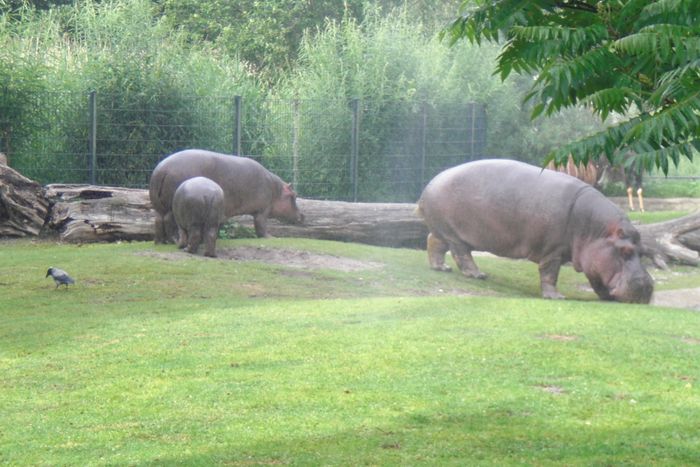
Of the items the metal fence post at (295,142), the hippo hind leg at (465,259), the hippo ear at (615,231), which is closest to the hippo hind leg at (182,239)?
the hippo hind leg at (465,259)

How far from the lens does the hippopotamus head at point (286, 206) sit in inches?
756

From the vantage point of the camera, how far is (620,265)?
14391 mm

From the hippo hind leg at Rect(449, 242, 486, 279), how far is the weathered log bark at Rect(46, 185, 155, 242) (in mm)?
5353

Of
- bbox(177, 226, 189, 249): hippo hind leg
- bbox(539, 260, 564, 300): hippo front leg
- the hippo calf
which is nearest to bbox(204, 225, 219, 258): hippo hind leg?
the hippo calf

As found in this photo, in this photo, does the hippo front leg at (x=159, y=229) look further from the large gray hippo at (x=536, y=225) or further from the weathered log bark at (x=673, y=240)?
the weathered log bark at (x=673, y=240)

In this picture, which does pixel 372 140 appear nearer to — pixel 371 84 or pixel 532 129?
pixel 371 84

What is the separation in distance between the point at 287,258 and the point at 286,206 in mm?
2932

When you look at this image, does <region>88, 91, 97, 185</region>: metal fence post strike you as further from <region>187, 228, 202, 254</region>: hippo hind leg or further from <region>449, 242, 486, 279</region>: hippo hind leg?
<region>449, 242, 486, 279</region>: hippo hind leg

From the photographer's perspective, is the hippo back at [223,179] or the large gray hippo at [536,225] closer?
the large gray hippo at [536,225]

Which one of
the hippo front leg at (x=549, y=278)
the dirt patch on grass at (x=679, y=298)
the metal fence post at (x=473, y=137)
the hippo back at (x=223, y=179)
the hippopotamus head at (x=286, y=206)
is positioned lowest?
the dirt patch on grass at (x=679, y=298)

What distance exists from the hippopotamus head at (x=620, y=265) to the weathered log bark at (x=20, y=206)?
922 cm

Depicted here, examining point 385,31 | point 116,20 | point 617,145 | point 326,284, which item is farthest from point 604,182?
point 617,145

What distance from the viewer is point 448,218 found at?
1633 cm

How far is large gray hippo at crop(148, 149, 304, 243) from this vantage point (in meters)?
17.0
